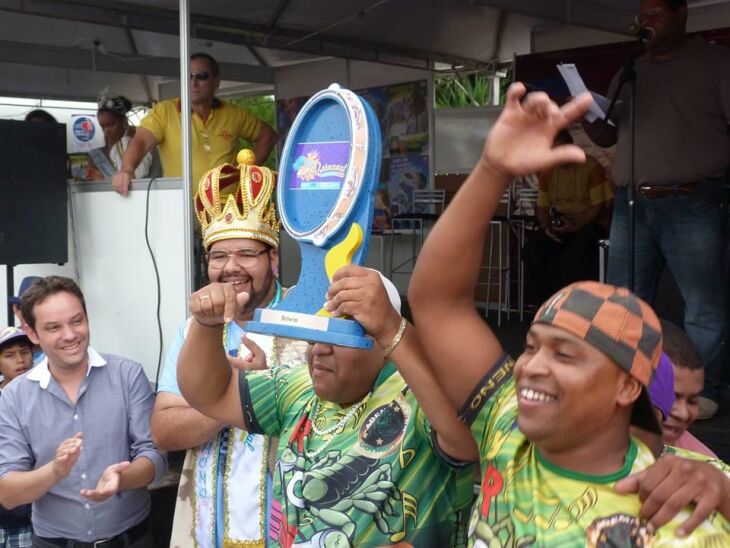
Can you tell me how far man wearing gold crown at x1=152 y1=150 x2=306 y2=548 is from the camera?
2301mm

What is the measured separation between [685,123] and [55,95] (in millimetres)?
4917

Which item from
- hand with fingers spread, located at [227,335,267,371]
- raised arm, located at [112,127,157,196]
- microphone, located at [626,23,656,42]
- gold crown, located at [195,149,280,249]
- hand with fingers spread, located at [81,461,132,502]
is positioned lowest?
hand with fingers spread, located at [81,461,132,502]

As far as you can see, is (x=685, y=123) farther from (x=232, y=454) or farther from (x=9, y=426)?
(x=9, y=426)

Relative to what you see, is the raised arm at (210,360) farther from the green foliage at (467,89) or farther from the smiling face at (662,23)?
the green foliage at (467,89)

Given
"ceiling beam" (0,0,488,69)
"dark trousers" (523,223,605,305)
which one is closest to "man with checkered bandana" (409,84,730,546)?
"ceiling beam" (0,0,488,69)

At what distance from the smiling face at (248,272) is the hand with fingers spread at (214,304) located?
55 cm

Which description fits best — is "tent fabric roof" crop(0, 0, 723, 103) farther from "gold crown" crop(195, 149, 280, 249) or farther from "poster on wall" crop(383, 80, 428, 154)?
"gold crown" crop(195, 149, 280, 249)

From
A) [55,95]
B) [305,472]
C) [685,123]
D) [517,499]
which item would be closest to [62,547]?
[305,472]

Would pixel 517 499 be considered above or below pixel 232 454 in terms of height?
above

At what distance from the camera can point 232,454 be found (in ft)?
7.72

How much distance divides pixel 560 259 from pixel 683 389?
565 cm

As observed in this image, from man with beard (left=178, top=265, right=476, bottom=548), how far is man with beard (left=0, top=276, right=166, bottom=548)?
1.04 metres

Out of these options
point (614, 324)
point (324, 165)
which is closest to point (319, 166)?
point (324, 165)

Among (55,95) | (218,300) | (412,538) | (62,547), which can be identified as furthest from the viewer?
(55,95)
